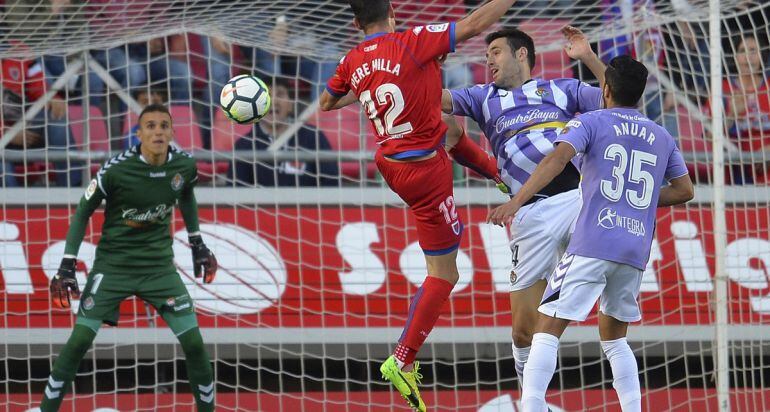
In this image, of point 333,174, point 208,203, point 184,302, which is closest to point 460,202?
Answer: point 333,174

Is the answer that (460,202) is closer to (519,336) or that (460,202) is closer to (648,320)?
(648,320)

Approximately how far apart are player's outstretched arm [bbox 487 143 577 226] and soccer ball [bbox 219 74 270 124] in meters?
1.68

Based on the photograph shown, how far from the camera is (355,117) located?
9.40 metres

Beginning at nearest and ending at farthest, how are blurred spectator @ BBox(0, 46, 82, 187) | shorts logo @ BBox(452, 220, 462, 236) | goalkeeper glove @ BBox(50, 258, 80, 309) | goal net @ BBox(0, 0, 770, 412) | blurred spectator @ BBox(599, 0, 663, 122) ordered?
1. shorts logo @ BBox(452, 220, 462, 236)
2. goalkeeper glove @ BBox(50, 258, 80, 309)
3. goal net @ BBox(0, 0, 770, 412)
4. blurred spectator @ BBox(599, 0, 663, 122)
5. blurred spectator @ BBox(0, 46, 82, 187)

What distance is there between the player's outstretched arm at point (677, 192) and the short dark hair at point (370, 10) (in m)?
1.63

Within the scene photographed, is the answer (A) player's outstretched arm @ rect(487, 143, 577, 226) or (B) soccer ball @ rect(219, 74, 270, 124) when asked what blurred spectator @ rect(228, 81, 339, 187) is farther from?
(A) player's outstretched arm @ rect(487, 143, 577, 226)

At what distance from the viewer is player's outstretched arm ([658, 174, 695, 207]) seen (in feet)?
17.8

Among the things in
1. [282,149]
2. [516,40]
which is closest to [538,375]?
[516,40]

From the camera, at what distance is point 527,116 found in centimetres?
595

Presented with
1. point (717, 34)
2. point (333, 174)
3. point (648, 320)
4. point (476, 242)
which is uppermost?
point (717, 34)

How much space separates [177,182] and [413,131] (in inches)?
87.8

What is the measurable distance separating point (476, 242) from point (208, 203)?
6.83 ft

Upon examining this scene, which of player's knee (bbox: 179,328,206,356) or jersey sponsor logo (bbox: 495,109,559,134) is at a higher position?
jersey sponsor logo (bbox: 495,109,559,134)

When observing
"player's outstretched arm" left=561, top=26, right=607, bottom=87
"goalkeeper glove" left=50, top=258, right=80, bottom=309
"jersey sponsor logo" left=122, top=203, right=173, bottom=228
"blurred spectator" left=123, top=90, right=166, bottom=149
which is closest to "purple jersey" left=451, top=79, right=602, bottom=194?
"player's outstretched arm" left=561, top=26, right=607, bottom=87
